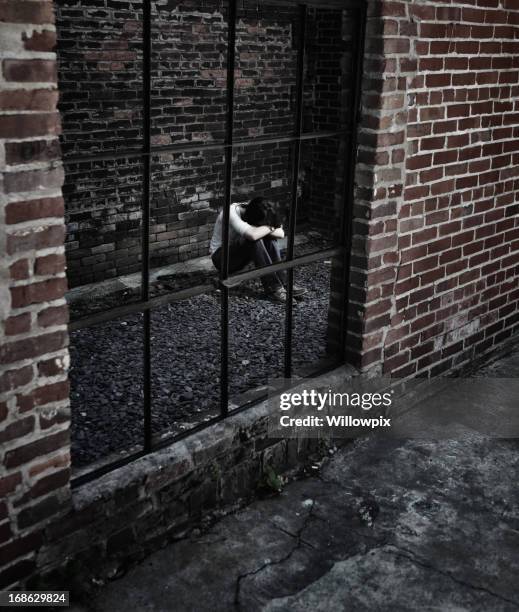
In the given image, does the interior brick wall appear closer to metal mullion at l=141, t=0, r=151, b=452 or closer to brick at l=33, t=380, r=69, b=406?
brick at l=33, t=380, r=69, b=406

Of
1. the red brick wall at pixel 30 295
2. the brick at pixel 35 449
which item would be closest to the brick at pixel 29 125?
the red brick wall at pixel 30 295

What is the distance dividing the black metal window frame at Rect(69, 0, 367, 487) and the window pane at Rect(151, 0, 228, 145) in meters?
3.56

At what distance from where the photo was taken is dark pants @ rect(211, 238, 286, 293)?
21.1 ft

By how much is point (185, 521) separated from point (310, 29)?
6.51 meters

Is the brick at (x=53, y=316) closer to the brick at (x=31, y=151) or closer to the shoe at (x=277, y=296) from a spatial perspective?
the brick at (x=31, y=151)

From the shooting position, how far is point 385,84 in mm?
3566

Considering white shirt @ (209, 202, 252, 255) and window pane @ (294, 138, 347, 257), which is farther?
window pane @ (294, 138, 347, 257)

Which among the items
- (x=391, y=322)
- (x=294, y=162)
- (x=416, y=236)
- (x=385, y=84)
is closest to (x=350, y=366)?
(x=391, y=322)

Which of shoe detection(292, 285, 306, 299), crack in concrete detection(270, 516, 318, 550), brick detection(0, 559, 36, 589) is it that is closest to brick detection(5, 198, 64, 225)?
brick detection(0, 559, 36, 589)

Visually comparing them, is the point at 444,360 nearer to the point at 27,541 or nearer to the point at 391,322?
the point at 391,322

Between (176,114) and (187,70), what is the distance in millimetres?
438

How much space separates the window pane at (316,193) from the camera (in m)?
8.45

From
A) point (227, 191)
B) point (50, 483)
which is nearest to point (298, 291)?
point (227, 191)

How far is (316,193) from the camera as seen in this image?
873 cm
